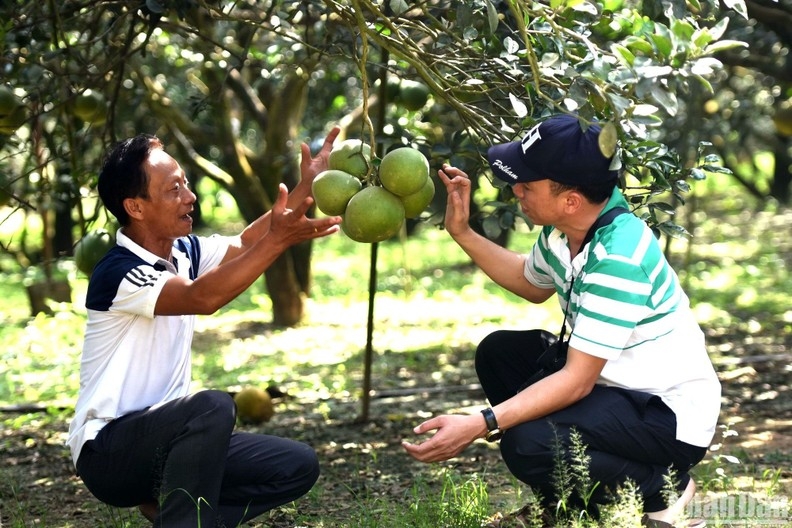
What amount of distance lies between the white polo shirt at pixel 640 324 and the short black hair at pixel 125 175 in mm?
1307

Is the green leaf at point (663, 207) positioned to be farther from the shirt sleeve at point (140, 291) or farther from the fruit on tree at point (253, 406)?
the fruit on tree at point (253, 406)

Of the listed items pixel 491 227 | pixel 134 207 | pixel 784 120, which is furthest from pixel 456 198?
pixel 784 120

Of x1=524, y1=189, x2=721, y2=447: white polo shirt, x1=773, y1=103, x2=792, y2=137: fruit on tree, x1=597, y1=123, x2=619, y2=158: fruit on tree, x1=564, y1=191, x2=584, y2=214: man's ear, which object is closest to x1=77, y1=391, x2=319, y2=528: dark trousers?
x1=524, y1=189, x2=721, y2=447: white polo shirt

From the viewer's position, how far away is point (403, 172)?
9.02 ft

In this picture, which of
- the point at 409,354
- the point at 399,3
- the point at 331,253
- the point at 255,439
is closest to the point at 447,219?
the point at 399,3

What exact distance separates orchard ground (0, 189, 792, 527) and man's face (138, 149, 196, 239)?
3.26 feet

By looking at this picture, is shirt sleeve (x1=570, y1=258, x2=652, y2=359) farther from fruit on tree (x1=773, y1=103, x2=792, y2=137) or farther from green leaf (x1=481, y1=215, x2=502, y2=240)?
fruit on tree (x1=773, y1=103, x2=792, y2=137)

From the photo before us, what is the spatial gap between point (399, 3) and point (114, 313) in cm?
125

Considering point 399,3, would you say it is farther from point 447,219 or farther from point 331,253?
point 331,253

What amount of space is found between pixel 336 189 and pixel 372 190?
0.39 ft

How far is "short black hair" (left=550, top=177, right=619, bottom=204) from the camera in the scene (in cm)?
278

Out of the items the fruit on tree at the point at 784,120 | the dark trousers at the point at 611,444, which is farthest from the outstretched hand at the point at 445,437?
the fruit on tree at the point at 784,120

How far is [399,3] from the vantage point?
2.98 meters

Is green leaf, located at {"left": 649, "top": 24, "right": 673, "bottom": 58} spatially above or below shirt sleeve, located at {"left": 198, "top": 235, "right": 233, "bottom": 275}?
above
